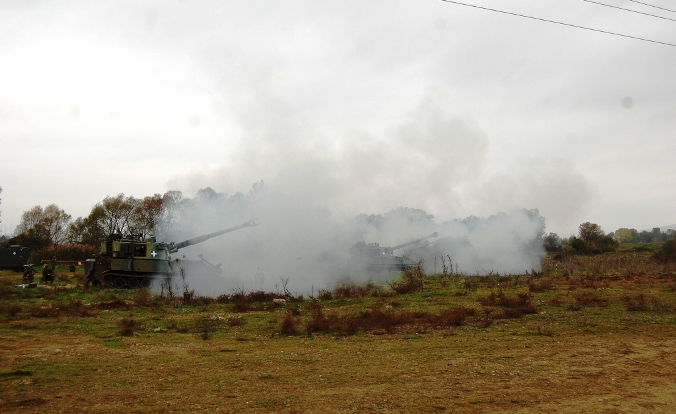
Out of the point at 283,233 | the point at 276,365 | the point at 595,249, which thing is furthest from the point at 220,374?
the point at 595,249

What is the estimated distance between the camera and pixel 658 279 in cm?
2794

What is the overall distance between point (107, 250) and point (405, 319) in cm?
2111

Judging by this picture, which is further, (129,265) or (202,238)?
(202,238)

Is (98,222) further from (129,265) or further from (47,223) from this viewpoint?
(129,265)

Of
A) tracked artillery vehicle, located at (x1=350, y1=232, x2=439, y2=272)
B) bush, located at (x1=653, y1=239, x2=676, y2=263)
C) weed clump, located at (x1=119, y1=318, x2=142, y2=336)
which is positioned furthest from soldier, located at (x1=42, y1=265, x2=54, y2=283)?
bush, located at (x1=653, y1=239, x2=676, y2=263)

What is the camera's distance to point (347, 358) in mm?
9727

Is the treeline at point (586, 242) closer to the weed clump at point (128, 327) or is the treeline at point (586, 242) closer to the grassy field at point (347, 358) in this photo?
the grassy field at point (347, 358)

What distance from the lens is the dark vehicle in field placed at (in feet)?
134

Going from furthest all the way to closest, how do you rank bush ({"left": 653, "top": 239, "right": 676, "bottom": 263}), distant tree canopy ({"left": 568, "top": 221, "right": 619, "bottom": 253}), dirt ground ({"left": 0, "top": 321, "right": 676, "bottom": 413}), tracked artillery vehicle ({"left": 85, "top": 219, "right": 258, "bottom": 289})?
1. distant tree canopy ({"left": 568, "top": 221, "right": 619, "bottom": 253})
2. bush ({"left": 653, "top": 239, "right": 676, "bottom": 263})
3. tracked artillery vehicle ({"left": 85, "top": 219, "right": 258, "bottom": 289})
4. dirt ground ({"left": 0, "top": 321, "right": 676, "bottom": 413})

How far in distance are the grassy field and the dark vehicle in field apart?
27923 millimetres

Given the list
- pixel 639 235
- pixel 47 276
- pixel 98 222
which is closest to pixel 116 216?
pixel 98 222

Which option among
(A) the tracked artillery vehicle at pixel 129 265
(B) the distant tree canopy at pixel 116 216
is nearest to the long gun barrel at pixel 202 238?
(A) the tracked artillery vehicle at pixel 129 265

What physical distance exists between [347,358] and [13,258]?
136ft

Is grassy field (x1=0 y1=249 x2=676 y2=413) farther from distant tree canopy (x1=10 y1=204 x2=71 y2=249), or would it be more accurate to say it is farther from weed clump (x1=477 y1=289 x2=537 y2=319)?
distant tree canopy (x1=10 y1=204 x2=71 y2=249)
